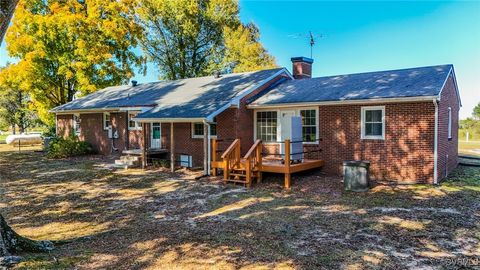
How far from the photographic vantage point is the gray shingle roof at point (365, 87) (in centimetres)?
1146

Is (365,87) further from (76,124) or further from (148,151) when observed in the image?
(76,124)

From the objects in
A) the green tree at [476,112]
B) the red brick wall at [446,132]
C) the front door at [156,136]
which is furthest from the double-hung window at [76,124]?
the green tree at [476,112]

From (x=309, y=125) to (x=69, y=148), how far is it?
15138 millimetres

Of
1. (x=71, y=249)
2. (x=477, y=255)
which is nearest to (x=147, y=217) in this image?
(x=71, y=249)

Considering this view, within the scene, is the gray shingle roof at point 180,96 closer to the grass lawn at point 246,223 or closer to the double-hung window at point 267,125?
the double-hung window at point 267,125

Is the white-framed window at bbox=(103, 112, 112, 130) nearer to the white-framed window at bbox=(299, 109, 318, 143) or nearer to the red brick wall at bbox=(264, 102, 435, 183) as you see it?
the white-framed window at bbox=(299, 109, 318, 143)

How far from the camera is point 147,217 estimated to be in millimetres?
8094

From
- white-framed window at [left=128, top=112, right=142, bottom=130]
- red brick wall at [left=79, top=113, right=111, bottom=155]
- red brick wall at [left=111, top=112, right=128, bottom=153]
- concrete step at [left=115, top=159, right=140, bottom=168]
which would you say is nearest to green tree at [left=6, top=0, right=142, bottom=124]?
red brick wall at [left=79, top=113, right=111, bottom=155]

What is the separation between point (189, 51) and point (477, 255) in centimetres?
3374

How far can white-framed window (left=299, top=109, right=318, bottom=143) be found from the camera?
13628 millimetres

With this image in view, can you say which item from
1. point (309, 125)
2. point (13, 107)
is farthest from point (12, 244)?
point (13, 107)

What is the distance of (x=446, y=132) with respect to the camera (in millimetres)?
12719

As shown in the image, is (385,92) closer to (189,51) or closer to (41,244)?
(41,244)

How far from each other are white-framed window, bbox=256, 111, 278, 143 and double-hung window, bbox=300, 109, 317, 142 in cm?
129
